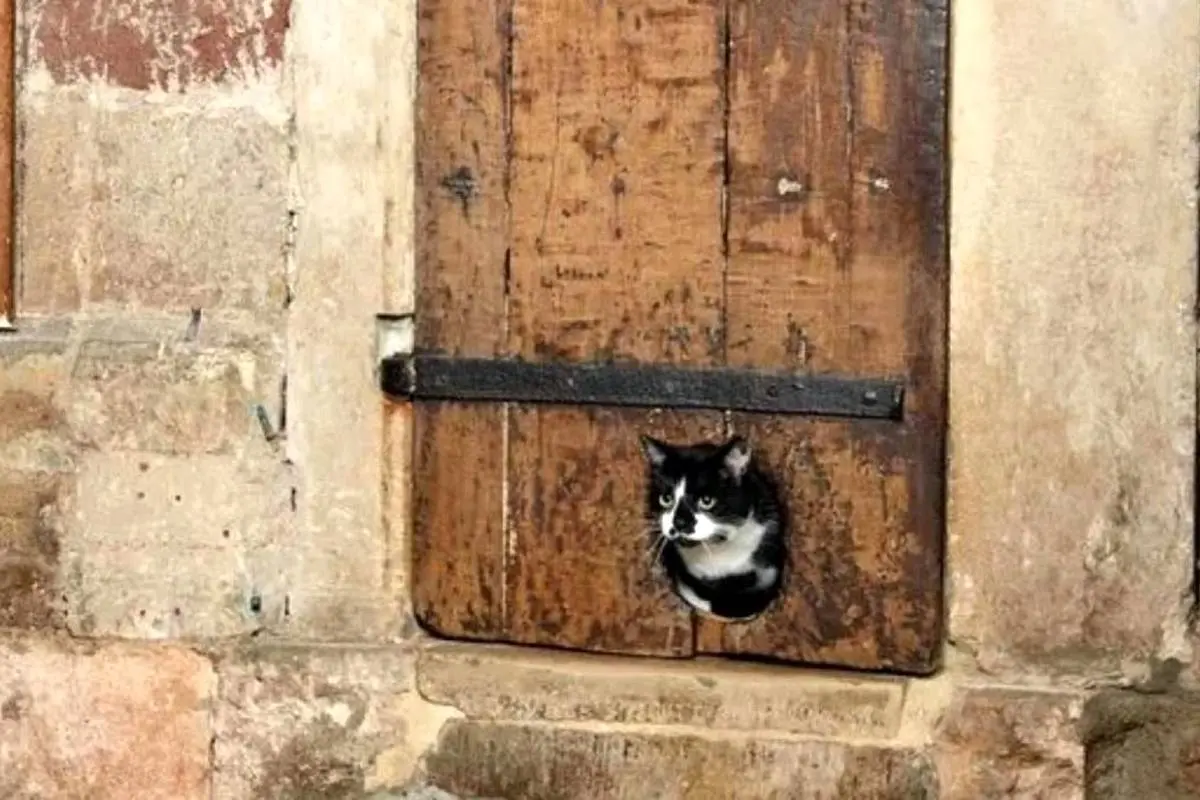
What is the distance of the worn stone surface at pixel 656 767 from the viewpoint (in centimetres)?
224

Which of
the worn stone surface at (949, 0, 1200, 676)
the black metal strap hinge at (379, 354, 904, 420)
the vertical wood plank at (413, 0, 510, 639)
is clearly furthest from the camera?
the vertical wood plank at (413, 0, 510, 639)

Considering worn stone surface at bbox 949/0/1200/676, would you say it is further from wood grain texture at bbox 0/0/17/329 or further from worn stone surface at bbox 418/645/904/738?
wood grain texture at bbox 0/0/17/329

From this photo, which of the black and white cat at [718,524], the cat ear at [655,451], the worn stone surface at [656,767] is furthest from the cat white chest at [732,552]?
the worn stone surface at [656,767]

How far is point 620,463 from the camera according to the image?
2.30 m

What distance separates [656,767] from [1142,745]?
59 cm

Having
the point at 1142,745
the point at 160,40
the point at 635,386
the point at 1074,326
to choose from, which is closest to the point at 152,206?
the point at 160,40

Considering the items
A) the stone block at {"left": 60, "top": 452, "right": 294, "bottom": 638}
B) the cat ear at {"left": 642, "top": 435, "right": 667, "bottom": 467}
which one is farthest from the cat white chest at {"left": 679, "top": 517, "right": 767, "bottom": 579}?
the stone block at {"left": 60, "top": 452, "right": 294, "bottom": 638}

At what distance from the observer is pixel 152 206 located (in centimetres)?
240

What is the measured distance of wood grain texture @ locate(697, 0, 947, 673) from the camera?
2.18 meters

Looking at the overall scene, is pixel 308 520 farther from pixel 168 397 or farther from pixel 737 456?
pixel 737 456

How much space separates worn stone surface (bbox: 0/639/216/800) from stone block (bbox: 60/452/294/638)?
0.06 meters

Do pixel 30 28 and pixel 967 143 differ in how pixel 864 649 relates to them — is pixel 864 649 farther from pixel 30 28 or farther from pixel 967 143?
pixel 30 28

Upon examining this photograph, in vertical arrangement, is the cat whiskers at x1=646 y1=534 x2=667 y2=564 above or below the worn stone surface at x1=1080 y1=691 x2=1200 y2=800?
above

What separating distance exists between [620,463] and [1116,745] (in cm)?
69
